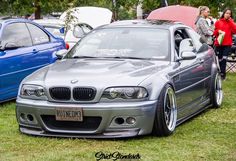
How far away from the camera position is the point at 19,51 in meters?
9.42

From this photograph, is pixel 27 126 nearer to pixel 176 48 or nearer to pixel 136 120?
pixel 136 120

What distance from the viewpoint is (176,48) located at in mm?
7773

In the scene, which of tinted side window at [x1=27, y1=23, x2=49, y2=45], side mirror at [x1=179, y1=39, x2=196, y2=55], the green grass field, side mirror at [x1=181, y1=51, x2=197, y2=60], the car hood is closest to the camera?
the green grass field

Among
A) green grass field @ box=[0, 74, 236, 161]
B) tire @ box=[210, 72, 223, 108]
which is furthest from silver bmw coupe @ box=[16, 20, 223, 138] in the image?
tire @ box=[210, 72, 223, 108]

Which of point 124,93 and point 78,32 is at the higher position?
point 124,93

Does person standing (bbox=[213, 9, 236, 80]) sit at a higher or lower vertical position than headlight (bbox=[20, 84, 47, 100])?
lower

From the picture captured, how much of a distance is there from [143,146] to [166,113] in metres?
0.70

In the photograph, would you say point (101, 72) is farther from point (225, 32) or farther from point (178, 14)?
point (178, 14)

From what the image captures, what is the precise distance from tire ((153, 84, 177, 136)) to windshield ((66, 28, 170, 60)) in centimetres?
69

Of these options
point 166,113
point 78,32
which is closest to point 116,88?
point 166,113

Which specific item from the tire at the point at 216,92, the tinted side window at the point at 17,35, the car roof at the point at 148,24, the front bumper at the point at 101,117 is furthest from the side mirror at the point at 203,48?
the tinted side window at the point at 17,35

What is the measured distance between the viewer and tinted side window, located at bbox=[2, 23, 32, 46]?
942 cm

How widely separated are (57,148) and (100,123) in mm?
563

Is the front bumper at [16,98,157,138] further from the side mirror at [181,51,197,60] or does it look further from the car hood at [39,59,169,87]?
the side mirror at [181,51,197,60]
